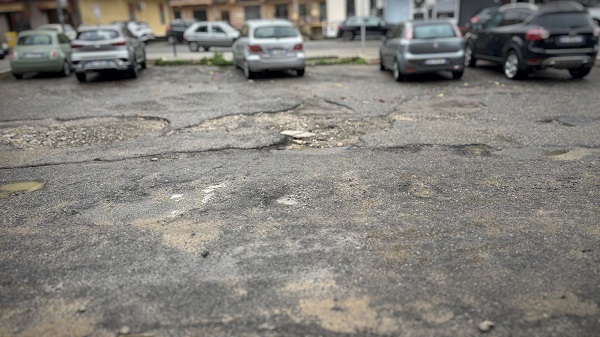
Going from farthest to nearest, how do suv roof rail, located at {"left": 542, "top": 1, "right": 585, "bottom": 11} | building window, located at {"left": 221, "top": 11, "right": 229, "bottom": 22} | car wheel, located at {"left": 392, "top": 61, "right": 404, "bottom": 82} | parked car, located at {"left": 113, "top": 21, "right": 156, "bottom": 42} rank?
1. building window, located at {"left": 221, "top": 11, "right": 229, "bottom": 22}
2. parked car, located at {"left": 113, "top": 21, "right": 156, "bottom": 42}
3. car wheel, located at {"left": 392, "top": 61, "right": 404, "bottom": 82}
4. suv roof rail, located at {"left": 542, "top": 1, "right": 585, "bottom": 11}

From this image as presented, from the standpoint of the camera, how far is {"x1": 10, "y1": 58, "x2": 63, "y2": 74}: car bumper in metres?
14.8

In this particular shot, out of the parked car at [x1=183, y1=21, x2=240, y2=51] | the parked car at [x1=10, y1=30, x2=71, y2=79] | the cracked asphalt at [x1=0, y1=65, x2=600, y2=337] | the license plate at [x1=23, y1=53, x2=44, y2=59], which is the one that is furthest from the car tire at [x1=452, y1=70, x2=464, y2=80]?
the parked car at [x1=183, y1=21, x2=240, y2=51]

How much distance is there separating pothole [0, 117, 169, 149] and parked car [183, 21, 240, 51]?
1651cm

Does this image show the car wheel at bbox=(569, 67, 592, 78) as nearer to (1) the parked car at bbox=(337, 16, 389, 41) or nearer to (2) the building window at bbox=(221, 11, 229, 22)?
(1) the parked car at bbox=(337, 16, 389, 41)

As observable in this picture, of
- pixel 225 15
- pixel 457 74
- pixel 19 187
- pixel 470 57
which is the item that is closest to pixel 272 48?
pixel 457 74

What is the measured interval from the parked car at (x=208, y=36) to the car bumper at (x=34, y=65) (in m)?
10.5

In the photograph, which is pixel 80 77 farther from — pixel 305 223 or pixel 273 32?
pixel 305 223

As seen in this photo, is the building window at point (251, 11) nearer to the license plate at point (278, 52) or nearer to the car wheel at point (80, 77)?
the car wheel at point (80, 77)

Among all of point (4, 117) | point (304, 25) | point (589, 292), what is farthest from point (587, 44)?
point (304, 25)

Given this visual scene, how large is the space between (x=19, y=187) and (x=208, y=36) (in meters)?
20.3

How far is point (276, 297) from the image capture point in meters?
3.41

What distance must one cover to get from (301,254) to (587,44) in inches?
418

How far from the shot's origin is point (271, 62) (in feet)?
43.1

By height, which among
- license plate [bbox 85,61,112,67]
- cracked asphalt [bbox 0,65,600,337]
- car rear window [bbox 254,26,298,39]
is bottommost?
cracked asphalt [bbox 0,65,600,337]
